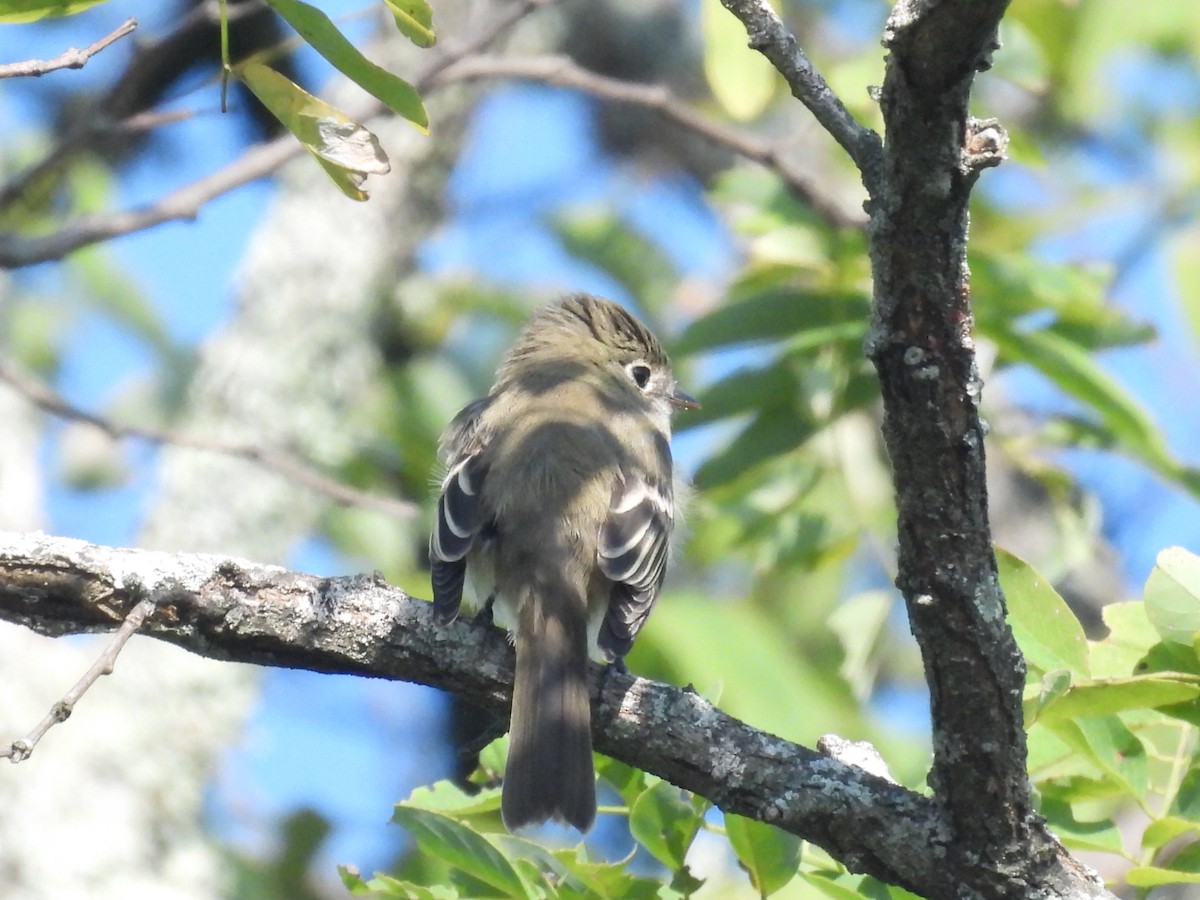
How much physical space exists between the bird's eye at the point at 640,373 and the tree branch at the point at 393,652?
8.53ft

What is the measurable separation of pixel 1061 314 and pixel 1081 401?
28 centimetres

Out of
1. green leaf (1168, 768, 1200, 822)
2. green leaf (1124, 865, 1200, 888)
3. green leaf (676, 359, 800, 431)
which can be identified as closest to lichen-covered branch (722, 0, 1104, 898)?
green leaf (1124, 865, 1200, 888)

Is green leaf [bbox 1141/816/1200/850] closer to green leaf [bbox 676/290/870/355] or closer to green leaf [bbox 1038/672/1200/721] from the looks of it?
green leaf [bbox 1038/672/1200/721]

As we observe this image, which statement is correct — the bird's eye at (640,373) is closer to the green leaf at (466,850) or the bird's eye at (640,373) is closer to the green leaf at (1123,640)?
the green leaf at (1123,640)

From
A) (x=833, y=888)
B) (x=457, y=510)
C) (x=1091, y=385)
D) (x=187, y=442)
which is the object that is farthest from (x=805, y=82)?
(x=187, y=442)

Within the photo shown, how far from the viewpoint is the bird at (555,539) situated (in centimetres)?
313

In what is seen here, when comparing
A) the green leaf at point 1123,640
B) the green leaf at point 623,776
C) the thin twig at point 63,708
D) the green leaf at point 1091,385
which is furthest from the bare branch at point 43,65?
the green leaf at point 1091,385

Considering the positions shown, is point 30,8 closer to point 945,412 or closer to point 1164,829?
point 945,412

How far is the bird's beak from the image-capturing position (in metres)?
4.96

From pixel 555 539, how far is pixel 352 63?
185cm

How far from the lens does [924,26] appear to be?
1.94 metres

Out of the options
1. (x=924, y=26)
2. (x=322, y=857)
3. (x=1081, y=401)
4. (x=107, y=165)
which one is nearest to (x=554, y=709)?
(x=924, y=26)

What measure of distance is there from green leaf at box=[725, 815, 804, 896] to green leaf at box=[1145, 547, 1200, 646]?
771 millimetres

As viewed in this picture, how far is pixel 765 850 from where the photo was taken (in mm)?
2695
